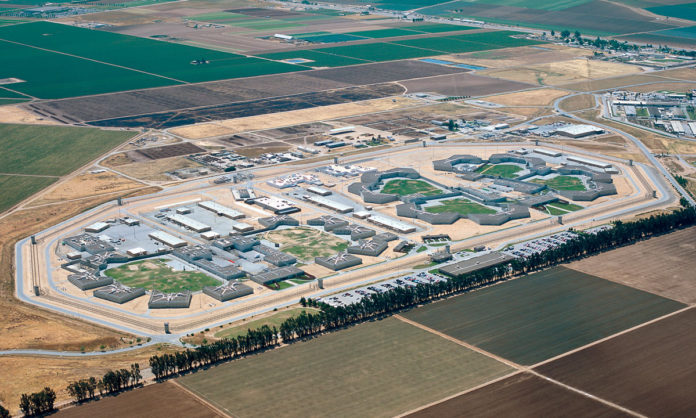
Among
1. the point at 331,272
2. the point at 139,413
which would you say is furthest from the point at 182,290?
the point at 139,413

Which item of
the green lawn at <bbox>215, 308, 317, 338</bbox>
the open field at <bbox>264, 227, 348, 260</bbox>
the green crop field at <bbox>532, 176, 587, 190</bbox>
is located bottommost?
the green lawn at <bbox>215, 308, 317, 338</bbox>

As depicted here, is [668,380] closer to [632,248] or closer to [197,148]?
[632,248]

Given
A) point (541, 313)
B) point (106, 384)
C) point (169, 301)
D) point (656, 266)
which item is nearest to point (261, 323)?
point (169, 301)

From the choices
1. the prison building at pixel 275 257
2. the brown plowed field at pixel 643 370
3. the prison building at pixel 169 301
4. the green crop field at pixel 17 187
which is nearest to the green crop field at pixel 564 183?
the brown plowed field at pixel 643 370

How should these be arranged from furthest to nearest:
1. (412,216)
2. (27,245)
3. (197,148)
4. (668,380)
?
(197,148) → (412,216) → (27,245) → (668,380)

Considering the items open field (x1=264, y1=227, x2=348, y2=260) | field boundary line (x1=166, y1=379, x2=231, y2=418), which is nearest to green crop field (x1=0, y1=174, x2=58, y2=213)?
open field (x1=264, y1=227, x2=348, y2=260)

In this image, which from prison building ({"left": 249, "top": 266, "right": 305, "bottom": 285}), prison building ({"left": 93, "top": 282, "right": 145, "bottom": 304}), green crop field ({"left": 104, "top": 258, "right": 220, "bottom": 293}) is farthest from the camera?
prison building ({"left": 249, "top": 266, "right": 305, "bottom": 285})

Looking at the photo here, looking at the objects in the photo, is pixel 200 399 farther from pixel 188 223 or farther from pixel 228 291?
pixel 188 223

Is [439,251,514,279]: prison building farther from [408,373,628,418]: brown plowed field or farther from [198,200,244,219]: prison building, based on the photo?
[198,200,244,219]: prison building
